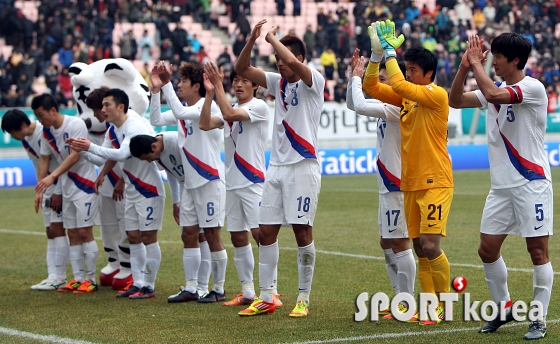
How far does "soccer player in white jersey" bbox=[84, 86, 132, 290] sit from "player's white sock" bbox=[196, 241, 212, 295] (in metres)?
1.18

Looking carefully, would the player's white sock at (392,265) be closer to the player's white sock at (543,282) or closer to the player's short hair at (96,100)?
the player's white sock at (543,282)

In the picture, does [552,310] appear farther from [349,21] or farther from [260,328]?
[349,21]

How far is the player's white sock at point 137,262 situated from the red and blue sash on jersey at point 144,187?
0.55 m

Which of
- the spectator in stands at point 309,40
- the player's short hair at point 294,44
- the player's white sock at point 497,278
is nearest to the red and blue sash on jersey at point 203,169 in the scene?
the player's short hair at point 294,44

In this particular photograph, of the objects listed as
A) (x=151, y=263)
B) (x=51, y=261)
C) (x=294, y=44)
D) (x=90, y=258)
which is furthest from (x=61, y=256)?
(x=294, y=44)

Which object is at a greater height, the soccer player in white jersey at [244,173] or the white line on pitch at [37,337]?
the soccer player in white jersey at [244,173]

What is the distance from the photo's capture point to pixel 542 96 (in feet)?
20.1

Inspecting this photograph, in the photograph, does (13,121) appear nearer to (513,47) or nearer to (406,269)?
(406,269)

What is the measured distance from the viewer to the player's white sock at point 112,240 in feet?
31.9

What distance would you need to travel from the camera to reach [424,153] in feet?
22.0

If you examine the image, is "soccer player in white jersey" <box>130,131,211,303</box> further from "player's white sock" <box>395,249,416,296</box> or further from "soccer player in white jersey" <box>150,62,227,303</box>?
"player's white sock" <box>395,249,416,296</box>

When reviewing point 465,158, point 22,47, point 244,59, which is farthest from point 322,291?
point 22,47

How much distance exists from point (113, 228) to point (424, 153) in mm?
4283

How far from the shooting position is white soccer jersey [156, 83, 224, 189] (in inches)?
326
